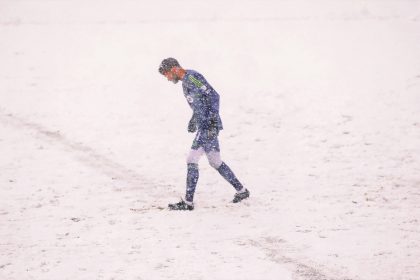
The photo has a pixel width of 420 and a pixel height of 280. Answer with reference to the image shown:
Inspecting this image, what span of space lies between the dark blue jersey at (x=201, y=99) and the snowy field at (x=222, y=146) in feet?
4.42

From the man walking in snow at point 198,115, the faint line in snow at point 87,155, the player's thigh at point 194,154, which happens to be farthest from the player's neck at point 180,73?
the faint line in snow at point 87,155

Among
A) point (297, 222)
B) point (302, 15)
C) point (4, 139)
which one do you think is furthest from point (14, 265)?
point (302, 15)

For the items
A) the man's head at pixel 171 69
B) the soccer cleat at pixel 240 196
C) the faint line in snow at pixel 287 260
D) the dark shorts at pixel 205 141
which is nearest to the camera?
the faint line in snow at pixel 287 260

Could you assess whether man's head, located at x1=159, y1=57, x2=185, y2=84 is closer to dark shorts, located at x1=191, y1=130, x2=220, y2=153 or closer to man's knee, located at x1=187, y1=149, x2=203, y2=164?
dark shorts, located at x1=191, y1=130, x2=220, y2=153

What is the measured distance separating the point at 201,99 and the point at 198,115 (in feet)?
0.78

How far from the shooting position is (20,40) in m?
22.5

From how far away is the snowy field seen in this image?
5934 mm

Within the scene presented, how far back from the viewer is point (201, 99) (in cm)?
723

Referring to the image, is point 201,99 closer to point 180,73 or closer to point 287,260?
point 180,73

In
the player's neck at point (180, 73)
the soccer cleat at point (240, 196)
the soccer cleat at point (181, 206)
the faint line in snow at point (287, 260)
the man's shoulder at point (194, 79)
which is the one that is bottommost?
the faint line in snow at point (287, 260)

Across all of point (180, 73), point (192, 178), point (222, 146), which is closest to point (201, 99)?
point (180, 73)

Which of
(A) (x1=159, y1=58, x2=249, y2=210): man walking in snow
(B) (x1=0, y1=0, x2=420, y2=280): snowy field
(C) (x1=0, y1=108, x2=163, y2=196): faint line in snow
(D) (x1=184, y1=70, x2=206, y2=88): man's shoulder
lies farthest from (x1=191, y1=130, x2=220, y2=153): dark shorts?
(C) (x1=0, y1=108, x2=163, y2=196): faint line in snow

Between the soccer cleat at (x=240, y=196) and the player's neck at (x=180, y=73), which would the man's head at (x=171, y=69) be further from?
the soccer cleat at (x=240, y=196)

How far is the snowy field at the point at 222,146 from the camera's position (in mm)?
5934
